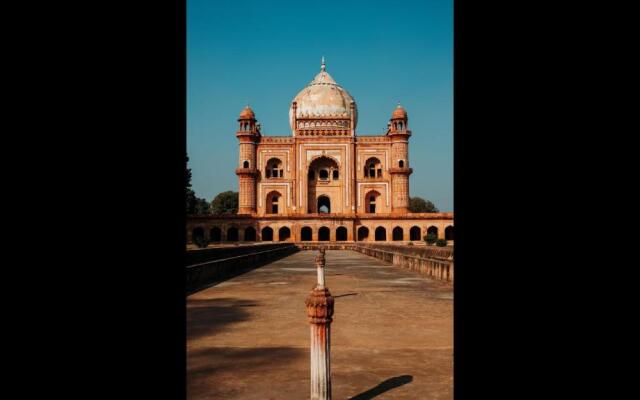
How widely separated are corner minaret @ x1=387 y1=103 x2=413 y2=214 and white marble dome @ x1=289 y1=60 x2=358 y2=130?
5050 millimetres

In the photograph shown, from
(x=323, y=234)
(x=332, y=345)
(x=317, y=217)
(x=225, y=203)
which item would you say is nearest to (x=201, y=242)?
(x=317, y=217)

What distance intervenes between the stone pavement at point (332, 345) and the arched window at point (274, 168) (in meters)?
34.6

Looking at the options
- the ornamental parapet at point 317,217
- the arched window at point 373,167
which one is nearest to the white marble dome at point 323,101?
the arched window at point 373,167

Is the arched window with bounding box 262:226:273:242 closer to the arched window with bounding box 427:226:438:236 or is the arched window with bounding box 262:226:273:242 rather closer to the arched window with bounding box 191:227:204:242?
the arched window with bounding box 191:227:204:242

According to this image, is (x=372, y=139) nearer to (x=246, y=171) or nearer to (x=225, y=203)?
(x=246, y=171)

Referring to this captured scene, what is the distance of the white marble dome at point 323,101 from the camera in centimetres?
4741

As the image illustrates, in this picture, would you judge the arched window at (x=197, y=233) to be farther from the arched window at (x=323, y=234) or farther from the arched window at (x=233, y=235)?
the arched window at (x=323, y=234)

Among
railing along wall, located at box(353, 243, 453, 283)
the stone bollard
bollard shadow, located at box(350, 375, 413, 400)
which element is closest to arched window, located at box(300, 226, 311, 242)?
railing along wall, located at box(353, 243, 453, 283)

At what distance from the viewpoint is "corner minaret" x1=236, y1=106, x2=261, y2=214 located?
4294 cm
